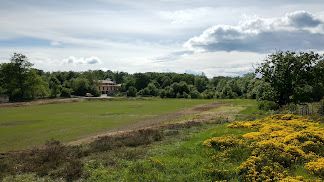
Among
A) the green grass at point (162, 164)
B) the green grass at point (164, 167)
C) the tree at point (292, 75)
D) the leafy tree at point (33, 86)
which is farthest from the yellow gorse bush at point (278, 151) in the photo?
the leafy tree at point (33, 86)

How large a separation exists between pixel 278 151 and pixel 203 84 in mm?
153207

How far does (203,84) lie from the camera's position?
171500 millimetres

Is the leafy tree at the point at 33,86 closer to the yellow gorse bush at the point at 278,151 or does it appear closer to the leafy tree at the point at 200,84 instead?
the leafy tree at the point at 200,84

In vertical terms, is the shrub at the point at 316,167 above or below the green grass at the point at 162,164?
above

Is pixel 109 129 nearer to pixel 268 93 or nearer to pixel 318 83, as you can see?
pixel 268 93

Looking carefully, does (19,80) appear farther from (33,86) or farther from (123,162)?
(123,162)

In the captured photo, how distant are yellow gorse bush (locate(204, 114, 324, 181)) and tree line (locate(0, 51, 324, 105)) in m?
23.2

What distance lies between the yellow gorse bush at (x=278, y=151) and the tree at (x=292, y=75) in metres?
22.7

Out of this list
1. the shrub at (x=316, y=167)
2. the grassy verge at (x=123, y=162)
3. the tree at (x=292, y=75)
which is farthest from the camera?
the tree at (x=292, y=75)

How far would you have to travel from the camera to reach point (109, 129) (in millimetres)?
38062

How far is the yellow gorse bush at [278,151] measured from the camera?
15730mm

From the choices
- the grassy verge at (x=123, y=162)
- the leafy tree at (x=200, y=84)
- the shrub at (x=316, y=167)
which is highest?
the leafy tree at (x=200, y=84)

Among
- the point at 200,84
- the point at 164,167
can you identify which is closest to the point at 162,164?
the point at 164,167

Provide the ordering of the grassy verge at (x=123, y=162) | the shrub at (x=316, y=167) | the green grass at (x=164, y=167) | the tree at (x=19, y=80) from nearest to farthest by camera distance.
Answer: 1. the shrub at (x=316, y=167)
2. the green grass at (x=164, y=167)
3. the grassy verge at (x=123, y=162)
4. the tree at (x=19, y=80)
